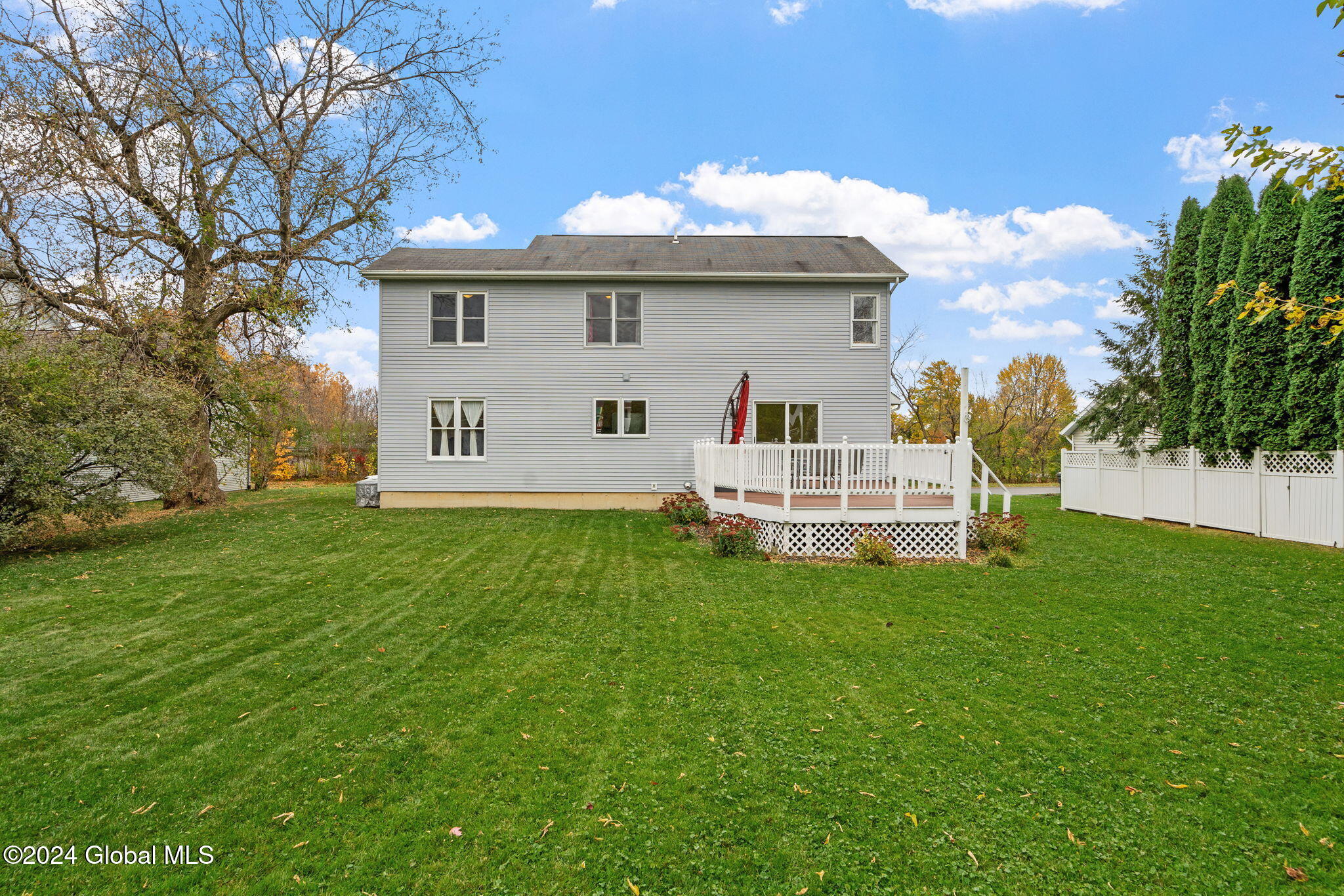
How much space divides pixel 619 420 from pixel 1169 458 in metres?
13.3

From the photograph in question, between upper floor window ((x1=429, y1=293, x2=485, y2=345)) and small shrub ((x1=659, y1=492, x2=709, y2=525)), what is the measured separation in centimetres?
653

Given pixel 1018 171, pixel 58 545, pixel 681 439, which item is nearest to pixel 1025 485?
pixel 1018 171

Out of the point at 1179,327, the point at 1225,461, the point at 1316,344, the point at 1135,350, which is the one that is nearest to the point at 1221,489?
the point at 1225,461

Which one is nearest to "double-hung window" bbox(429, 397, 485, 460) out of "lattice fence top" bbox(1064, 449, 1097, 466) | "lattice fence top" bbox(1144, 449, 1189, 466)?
"lattice fence top" bbox(1064, 449, 1097, 466)

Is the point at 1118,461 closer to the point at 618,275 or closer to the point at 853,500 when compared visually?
the point at 853,500

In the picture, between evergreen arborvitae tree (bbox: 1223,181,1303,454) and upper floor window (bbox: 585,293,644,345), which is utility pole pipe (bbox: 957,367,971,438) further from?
upper floor window (bbox: 585,293,644,345)

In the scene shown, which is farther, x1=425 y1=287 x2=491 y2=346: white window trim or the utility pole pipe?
x1=425 y1=287 x2=491 y2=346: white window trim

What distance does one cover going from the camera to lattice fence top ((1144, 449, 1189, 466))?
13.8 meters

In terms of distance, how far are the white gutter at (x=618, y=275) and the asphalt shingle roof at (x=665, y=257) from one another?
0.06 m

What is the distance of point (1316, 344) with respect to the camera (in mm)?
11039

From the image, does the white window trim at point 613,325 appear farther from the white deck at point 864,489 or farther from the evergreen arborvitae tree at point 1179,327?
the evergreen arborvitae tree at point 1179,327

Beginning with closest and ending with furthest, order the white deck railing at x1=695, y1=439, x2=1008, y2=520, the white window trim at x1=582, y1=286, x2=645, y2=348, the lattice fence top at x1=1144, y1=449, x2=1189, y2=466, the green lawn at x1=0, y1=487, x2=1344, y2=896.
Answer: the green lawn at x1=0, y1=487, x2=1344, y2=896 < the white deck railing at x1=695, y1=439, x2=1008, y2=520 < the lattice fence top at x1=1144, y1=449, x2=1189, y2=466 < the white window trim at x1=582, y1=286, x2=645, y2=348

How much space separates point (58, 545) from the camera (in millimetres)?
9938

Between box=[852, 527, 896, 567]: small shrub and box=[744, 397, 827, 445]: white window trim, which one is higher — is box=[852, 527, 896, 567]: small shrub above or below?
below
